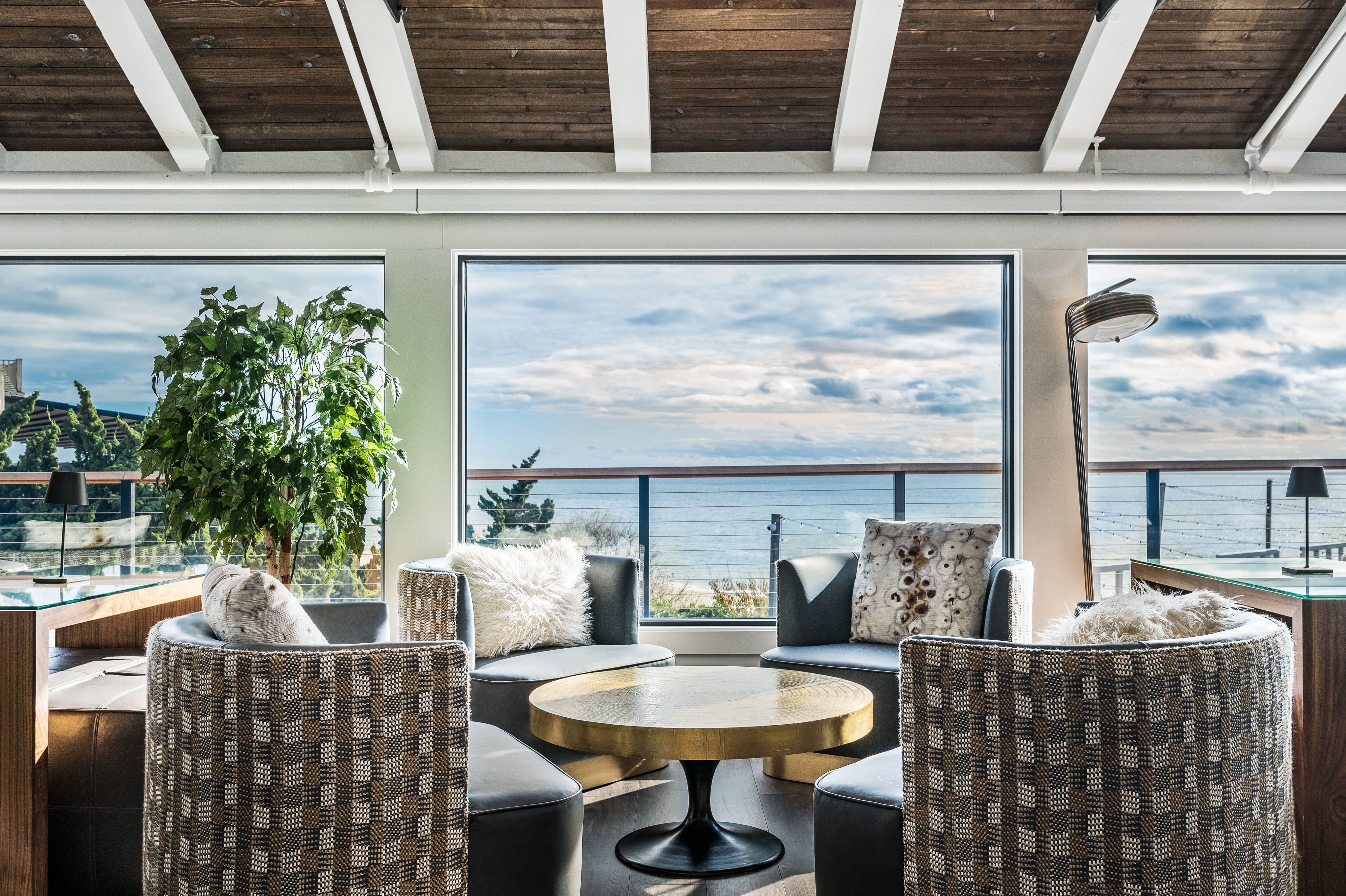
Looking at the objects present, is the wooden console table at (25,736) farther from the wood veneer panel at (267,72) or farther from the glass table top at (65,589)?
the wood veneer panel at (267,72)

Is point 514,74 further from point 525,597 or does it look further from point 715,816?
point 715,816

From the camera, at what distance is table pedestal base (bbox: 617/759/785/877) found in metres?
2.54

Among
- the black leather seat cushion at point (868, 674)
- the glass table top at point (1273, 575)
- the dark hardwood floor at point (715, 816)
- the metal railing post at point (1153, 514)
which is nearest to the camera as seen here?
Answer: the glass table top at point (1273, 575)

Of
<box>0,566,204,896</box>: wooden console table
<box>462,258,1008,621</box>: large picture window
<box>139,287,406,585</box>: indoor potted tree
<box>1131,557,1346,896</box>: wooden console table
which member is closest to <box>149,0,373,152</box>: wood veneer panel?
<box>139,287,406,585</box>: indoor potted tree

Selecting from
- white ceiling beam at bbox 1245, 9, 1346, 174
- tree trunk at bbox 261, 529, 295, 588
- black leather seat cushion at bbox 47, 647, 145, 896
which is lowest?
→ black leather seat cushion at bbox 47, 647, 145, 896

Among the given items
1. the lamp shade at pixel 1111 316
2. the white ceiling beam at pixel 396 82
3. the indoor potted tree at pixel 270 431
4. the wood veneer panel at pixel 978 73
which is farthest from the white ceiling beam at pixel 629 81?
the lamp shade at pixel 1111 316

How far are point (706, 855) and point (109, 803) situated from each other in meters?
1.57

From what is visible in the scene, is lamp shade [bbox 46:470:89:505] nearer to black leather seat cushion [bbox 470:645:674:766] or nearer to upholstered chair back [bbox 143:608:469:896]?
black leather seat cushion [bbox 470:645:674:766]

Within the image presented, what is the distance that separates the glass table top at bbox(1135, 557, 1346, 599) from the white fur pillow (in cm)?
51

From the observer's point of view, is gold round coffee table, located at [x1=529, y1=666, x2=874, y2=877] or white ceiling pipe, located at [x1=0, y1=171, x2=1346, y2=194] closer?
gold round coffee table, located at [x1=529, y1=666, x2=874, y2=877]

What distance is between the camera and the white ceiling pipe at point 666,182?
13.1 feet

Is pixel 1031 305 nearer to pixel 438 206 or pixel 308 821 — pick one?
pixel 438 206

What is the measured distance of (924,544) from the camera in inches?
143

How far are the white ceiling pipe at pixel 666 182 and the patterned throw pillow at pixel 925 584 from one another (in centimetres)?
155
